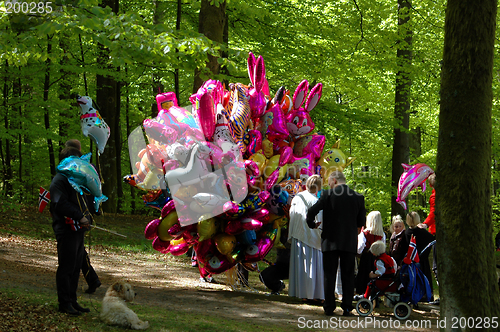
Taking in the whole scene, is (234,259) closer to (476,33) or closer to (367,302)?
(367,302)

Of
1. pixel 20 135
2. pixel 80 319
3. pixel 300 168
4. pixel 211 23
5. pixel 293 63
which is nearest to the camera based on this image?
pixel 80 319

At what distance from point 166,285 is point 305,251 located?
2.47 meters

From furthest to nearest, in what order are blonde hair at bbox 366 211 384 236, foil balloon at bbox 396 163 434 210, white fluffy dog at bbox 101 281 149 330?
foil balloon at bbox 396 163 434 210 → blonde hair at bbox 366 211 384 236 → white fluffy dog at bbox 101 281 149 330

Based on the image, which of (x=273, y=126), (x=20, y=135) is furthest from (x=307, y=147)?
(x=20, y=135)

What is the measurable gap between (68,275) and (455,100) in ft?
13.5

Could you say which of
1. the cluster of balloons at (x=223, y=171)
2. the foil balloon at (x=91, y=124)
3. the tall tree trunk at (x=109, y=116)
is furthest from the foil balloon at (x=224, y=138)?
the tall tree trunk at (x=109, y=116)

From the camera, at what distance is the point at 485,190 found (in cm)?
389

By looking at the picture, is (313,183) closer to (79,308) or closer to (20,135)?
(79,308)

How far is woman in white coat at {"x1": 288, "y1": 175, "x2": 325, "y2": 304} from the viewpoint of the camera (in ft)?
22.7

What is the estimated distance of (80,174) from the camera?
210 inches

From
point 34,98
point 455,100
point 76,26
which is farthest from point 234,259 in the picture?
point 34,98

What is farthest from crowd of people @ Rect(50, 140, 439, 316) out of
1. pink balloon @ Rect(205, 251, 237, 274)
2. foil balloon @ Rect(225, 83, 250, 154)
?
foil balloon @ Rect(225, 83, 250, 154)

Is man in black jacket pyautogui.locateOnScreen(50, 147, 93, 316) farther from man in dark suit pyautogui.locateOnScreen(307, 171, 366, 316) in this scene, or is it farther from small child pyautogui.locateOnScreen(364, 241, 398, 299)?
small child pyautogui.locateOnScreen(364, 241, 398, 299)

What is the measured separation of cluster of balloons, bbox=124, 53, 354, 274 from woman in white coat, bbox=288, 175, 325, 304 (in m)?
0.36
